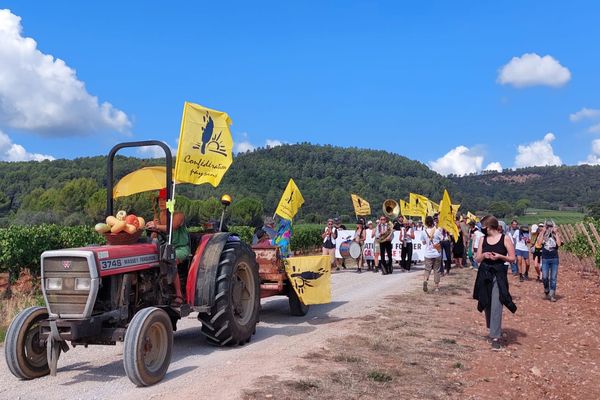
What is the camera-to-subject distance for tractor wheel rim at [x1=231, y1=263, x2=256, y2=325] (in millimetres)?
7734

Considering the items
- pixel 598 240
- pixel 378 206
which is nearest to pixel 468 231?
pixel 598 240

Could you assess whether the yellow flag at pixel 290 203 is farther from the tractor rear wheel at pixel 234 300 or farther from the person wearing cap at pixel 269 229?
the tractor rear wheel at pixel 234 300

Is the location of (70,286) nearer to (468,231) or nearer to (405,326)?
(405,326)

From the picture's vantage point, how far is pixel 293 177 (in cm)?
9650

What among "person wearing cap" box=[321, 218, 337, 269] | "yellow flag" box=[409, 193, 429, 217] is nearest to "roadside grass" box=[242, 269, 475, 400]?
"person wearing cap" box=[321, 218, 337, 269]

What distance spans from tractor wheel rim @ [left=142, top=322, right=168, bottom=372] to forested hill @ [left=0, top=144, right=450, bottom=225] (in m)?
40.7

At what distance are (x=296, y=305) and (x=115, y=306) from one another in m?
4.46

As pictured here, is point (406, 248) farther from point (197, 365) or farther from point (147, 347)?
point (147, 347)

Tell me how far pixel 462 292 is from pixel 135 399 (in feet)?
33.7

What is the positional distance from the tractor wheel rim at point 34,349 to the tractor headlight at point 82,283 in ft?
2.60

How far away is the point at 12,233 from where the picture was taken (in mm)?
14953

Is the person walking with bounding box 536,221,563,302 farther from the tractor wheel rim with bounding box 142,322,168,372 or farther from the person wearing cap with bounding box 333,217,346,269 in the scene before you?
the tractor wheel rim with bounding box 142,322,168,372

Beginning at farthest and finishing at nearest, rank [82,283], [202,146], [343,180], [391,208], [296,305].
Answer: [343,180] < [391,208] < [296,305] < [202,146] < [82,283]

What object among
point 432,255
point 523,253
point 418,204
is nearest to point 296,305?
point 432,255
